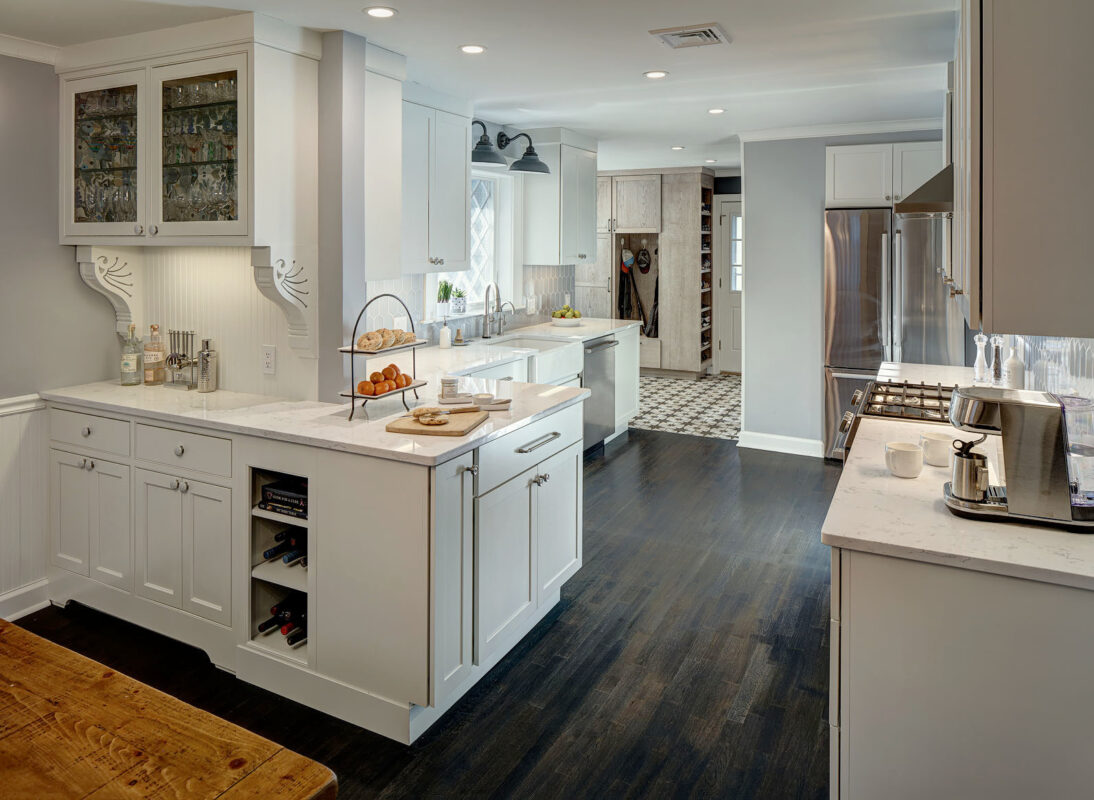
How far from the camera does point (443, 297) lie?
502 centimetres

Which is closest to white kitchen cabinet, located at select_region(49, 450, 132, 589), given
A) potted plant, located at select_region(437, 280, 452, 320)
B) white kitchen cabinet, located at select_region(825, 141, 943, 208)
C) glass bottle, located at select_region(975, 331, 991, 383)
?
potted plant, located at select_region(437, 280, 452, 320)

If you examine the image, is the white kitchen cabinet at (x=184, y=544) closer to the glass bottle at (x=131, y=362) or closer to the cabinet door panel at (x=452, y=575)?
the glass bottle at (x=131, y=362)

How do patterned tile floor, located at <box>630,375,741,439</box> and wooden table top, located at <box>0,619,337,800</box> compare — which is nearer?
wooden table top, located at <box>0,619,337,800</box>

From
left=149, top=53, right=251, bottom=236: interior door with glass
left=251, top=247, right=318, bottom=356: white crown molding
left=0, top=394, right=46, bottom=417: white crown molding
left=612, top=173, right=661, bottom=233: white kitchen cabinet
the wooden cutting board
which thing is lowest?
the wooden cutting board

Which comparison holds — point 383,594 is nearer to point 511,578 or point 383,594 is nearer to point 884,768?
point 511,578

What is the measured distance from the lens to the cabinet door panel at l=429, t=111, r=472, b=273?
430cm

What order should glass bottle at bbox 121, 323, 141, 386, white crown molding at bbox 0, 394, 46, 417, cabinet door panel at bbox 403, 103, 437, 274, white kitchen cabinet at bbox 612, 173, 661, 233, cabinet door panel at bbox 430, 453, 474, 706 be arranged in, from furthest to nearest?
white kitchen cabinet at bbox 612, 173, 661, 233 → cabinet door panel at bbox 403, 103, 437, 274 → glass bottle at bbox 121, 323, 141, 386 → white crown molding at bbox 0, 394, 46, 417 → cabinet door panel at bbox 430, 453, 474, 706

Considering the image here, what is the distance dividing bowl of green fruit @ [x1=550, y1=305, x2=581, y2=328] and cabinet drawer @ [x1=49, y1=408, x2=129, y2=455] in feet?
12.3

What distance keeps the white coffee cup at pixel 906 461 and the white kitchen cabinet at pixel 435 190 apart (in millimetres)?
2687

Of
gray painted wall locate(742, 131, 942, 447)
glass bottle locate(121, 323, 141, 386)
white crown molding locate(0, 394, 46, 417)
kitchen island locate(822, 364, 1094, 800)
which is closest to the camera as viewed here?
kitchen island locate(822, 364, 1094, 800)

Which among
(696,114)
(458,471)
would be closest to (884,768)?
(458,471)

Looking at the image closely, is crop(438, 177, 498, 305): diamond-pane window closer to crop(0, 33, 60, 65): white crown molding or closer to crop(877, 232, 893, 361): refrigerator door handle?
crop(0, 33, 60, 65): white crown molding

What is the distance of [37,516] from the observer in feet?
11.0

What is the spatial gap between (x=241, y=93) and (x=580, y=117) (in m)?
2.94
